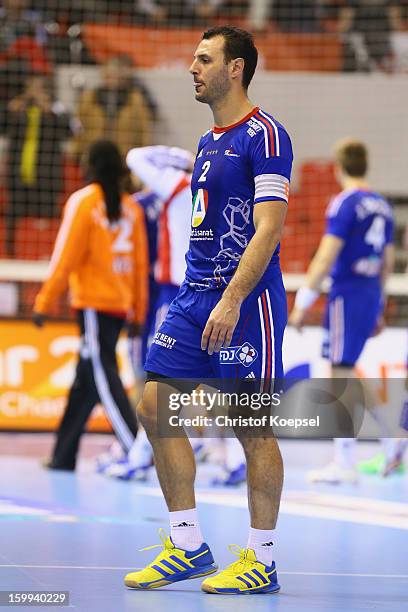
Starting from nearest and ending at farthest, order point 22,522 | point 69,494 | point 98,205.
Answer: point 22,522
point 69,494
point 98,205

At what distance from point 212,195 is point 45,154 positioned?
10.3m

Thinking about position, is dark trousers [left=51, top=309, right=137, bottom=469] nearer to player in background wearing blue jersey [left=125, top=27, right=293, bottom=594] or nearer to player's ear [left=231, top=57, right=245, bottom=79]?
player in background wearing blue jersey [left=125, top=27, right=293, bottom=594]

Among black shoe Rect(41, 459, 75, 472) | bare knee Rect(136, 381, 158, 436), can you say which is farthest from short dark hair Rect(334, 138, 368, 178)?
bare knee Rect(136, 381, 158, 436)

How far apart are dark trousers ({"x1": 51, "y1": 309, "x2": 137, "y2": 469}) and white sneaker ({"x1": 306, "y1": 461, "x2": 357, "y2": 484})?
1.31m

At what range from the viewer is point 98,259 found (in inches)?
347

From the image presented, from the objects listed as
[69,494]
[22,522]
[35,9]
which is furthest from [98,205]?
[35,9]

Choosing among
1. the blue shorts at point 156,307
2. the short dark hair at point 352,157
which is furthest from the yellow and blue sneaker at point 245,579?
the short dark hair at point 352,157

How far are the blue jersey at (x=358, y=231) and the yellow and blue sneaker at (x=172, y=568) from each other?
403 centimetres

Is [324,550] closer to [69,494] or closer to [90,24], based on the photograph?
[69,494]

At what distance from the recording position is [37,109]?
14.4 metres

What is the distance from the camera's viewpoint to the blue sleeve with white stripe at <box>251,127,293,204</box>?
4582mm

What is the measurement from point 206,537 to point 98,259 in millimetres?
3198

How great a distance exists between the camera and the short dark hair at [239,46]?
4820 millimetres

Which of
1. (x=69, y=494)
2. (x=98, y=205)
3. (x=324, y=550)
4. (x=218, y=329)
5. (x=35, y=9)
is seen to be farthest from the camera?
(x=35, y=9)
